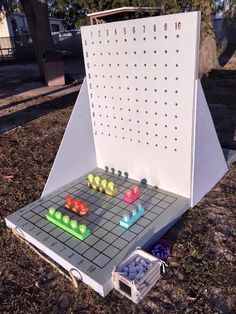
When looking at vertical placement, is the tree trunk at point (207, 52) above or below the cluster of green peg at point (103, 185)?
above

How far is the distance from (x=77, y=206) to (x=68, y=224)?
25 centimetres

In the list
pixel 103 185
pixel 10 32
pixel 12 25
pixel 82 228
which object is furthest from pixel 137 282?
pixel 12 25

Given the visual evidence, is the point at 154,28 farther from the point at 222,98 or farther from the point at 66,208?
the point at 222,98

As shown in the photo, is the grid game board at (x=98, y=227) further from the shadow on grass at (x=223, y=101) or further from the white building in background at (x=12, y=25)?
the white building in background at (x=12, y=25)

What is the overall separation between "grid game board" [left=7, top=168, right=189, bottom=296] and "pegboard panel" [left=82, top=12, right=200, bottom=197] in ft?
0.88

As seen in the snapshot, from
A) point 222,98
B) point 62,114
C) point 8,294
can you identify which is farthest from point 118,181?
point 222,98

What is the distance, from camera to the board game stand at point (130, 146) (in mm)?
2191

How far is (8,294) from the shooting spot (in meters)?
1.93

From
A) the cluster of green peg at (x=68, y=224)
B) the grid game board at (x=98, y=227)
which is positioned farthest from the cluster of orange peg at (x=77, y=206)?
the cluster of green peg at (x=68, y=224)

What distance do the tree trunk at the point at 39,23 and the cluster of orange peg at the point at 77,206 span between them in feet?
25.4

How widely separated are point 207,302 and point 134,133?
1.68 metres

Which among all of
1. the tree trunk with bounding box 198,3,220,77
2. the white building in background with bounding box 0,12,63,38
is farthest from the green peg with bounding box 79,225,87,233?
Result: the white building in background with bounding box 0,12,63,38

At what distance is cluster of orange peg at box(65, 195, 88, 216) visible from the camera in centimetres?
255

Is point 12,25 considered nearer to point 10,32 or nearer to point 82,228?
point 10,32
